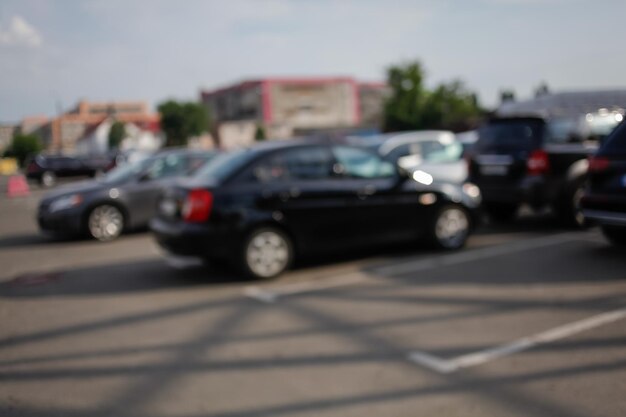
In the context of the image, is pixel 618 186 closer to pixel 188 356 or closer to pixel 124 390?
pixel 188 356

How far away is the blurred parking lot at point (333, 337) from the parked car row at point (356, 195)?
0.38 metres

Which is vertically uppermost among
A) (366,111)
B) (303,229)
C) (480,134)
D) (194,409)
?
(366,111)

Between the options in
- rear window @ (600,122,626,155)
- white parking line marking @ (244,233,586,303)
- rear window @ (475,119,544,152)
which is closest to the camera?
white parking line marking @ (244,233,586,303)

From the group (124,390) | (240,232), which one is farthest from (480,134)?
(124,390)

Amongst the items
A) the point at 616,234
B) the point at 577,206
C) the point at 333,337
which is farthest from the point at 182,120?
the point at 333,337

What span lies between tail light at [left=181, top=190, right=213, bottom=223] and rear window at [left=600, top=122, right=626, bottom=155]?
424cm

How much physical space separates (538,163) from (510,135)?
677mm

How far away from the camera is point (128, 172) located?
35.2ft

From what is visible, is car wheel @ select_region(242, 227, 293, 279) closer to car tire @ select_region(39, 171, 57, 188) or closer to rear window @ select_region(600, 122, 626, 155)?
rear window @ select_region(600, 122, 626, 155)

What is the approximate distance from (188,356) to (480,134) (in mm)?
6626

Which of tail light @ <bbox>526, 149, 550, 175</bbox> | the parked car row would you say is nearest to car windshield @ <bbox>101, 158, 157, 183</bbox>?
the parked car row

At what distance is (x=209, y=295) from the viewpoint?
613cm

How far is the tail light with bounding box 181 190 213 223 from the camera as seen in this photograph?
6.39 metres

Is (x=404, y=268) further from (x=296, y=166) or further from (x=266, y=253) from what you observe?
(x=296, y=166)
